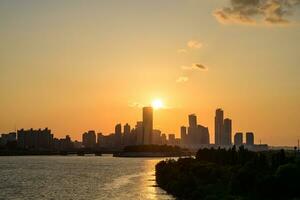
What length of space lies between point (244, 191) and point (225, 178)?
746 inches

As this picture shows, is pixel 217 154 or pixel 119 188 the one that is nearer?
pixel 119 188

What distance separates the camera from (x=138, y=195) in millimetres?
104188

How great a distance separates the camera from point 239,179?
8294cm

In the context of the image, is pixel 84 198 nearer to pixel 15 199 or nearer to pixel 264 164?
pixel 15 199

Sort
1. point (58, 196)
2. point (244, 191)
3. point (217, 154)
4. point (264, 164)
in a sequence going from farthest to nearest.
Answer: point (217, 154) → point (58, 196) → point (264, 164) → point (244, 191)

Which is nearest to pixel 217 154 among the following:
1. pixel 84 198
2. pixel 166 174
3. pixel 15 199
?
pixel 166 174

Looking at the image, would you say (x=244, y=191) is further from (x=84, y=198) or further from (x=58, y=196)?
(x=58, y=196)

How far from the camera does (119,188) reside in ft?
399

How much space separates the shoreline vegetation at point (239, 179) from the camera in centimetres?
7431

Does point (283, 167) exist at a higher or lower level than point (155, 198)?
higher

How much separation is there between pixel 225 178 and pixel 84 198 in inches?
1024

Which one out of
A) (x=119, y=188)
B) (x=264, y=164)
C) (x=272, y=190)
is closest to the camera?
(x=272, y=190)

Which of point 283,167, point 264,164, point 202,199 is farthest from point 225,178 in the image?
point 283,167

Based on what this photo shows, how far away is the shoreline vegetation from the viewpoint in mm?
74312
